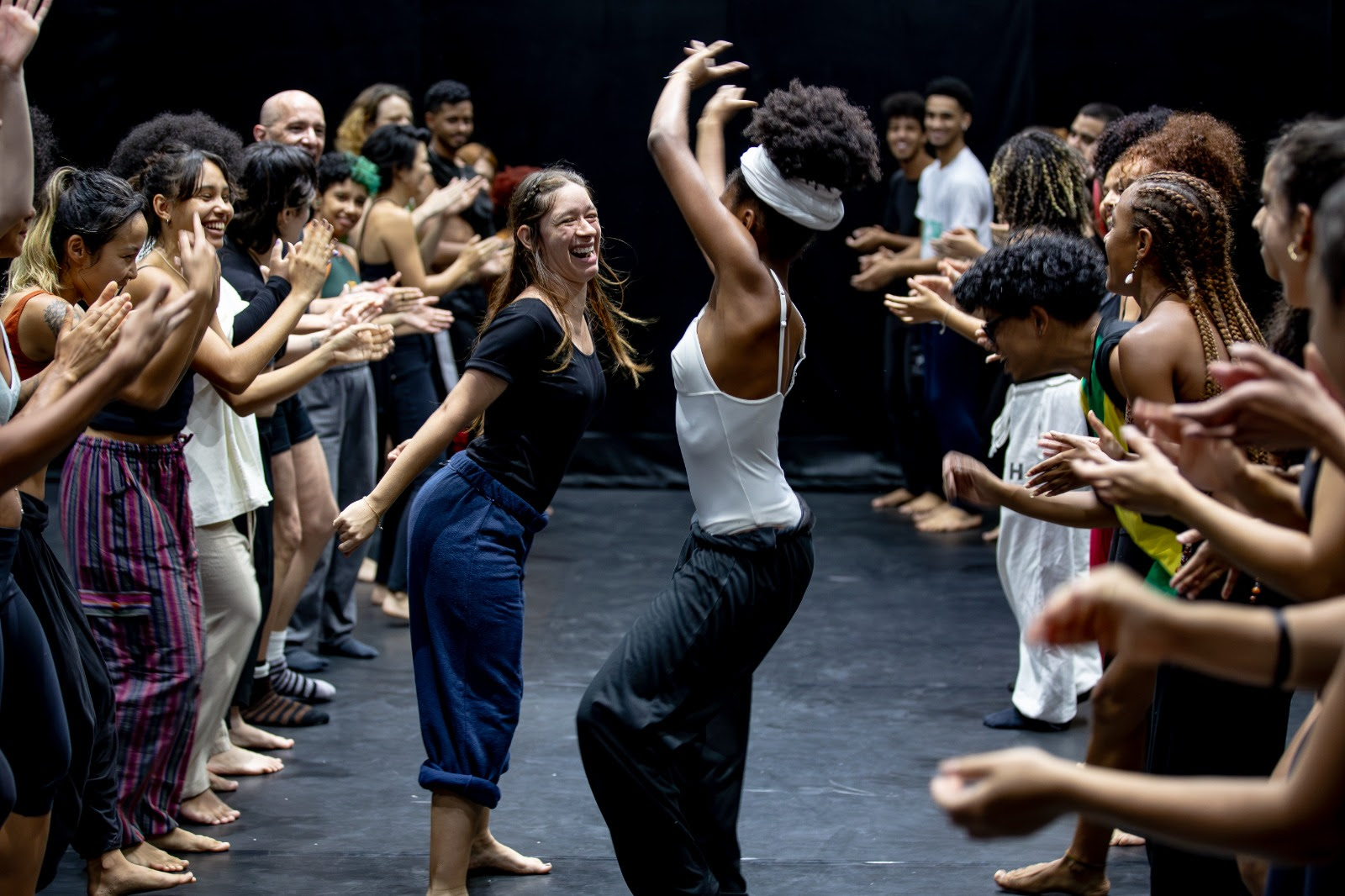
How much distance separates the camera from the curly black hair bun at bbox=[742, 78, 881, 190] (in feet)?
8.77

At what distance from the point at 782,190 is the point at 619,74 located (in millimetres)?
5761

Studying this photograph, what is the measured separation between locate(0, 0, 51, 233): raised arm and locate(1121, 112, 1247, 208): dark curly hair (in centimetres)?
246

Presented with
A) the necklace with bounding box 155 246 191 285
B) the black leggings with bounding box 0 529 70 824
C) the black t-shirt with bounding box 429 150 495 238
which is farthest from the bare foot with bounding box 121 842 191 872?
the black t-shirt with bounding box 429 150 495 238

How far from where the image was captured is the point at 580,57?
822 cm

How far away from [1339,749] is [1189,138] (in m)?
2.35

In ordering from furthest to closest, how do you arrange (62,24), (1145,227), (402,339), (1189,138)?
(62,24) < (402,339) < (1189,138) < (1145,227)

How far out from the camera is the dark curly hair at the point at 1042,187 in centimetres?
458

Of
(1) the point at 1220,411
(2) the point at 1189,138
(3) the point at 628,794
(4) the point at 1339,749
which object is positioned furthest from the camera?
(2) the point at 1189,138

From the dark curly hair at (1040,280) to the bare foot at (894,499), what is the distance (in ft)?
14.0

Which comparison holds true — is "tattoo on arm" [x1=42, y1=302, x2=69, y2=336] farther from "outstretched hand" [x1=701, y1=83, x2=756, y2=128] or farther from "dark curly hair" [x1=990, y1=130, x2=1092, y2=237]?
"dark curly hair" [x1=990, y1=130, x2=1092, y2=237]

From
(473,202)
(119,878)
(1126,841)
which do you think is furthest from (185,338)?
(473,202)

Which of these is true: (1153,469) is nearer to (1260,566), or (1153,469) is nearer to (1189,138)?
(1260,566)

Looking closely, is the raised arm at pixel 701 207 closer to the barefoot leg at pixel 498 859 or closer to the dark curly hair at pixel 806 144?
the dark curly hair at pixel 806 144

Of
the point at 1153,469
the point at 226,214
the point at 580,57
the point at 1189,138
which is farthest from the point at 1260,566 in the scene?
the point at 580,57
